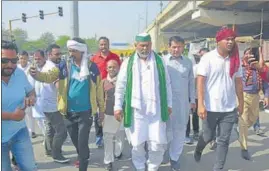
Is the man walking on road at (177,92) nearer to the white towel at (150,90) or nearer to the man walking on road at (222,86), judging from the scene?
the man walking on road at (222,86)

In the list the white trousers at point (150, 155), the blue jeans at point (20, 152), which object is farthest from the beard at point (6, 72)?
the white trousers at point (150, 155)

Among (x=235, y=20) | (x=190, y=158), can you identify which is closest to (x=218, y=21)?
(x=235, y=20)

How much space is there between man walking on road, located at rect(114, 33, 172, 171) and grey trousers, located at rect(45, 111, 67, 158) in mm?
1306

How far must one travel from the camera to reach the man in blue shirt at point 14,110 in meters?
3.14

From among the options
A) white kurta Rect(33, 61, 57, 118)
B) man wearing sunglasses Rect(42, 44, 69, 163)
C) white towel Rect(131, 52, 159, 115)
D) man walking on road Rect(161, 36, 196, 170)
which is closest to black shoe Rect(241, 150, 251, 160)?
man walking on road Rect(161, 36, 196, 170)

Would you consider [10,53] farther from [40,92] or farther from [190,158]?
[190,158]

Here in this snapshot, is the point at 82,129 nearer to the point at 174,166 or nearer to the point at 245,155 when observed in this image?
the point at 174,166

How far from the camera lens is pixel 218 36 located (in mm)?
4340

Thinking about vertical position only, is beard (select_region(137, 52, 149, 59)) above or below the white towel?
above

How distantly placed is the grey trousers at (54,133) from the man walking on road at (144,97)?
1.31 metres

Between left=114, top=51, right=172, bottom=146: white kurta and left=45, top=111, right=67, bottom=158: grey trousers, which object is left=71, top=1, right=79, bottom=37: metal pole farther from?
left=114, top=51, right=172, bottom=146: white kurta

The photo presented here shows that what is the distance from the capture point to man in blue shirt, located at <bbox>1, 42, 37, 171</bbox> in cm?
314

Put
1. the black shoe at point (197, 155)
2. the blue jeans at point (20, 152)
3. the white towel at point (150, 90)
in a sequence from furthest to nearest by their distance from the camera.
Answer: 1. the black shoe at point (197, 155)
2. the white towel at point (150, 90)
3. the blue jeans at point (20, 152)

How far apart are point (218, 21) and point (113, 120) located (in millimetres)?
23157
